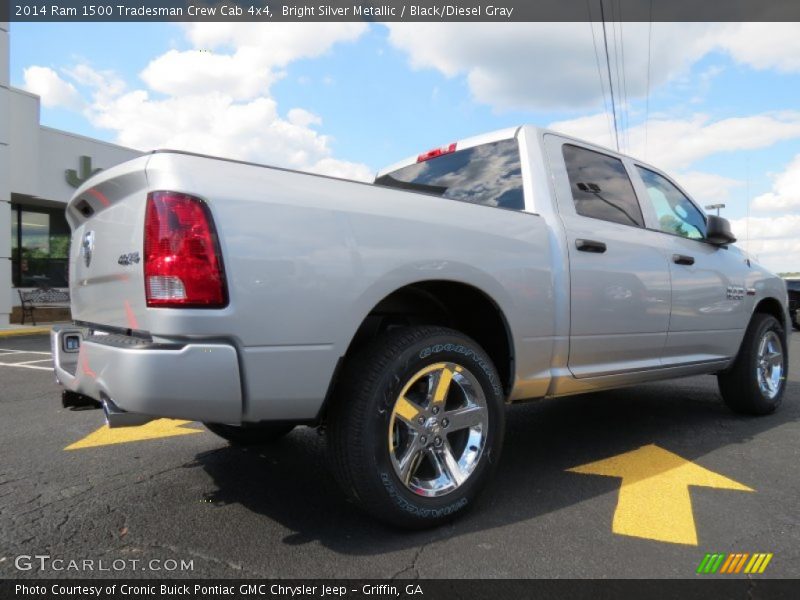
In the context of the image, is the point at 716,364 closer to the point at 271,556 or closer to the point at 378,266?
the point at 378,266

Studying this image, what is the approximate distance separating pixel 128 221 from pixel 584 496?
2443 millimetres

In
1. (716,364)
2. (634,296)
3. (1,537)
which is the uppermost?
(634,296)

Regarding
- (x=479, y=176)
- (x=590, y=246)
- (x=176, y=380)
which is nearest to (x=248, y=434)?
(x=176, y=380)

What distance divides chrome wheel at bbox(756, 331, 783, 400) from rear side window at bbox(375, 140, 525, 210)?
9.04 feet

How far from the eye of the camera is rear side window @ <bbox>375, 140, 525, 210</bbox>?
3375 mm

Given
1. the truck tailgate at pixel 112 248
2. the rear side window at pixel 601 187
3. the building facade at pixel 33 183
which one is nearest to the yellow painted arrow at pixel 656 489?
the rear side window at pixel 601 187

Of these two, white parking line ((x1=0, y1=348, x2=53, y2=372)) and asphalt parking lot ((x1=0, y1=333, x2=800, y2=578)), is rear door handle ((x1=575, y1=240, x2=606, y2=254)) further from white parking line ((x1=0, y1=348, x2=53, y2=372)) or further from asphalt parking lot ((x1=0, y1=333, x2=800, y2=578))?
white parking line ((x1=0, y1=348, x2=53, y2=372))

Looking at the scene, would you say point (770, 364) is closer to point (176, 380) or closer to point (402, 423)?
point (402, 423)

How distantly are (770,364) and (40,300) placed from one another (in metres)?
16.3

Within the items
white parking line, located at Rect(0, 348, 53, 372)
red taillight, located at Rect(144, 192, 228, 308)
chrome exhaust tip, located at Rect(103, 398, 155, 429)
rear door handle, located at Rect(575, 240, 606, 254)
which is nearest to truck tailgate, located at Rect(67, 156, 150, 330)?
red taillight, located at Rect(144, 192, 228, 308)

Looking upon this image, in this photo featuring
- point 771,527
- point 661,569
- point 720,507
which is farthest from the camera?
point 720,507

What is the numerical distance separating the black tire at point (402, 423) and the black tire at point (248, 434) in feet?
3.94
